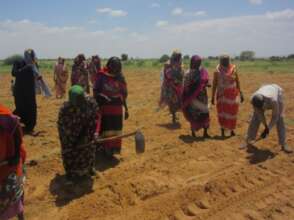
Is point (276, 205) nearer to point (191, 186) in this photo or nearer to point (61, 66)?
point (191, 186)

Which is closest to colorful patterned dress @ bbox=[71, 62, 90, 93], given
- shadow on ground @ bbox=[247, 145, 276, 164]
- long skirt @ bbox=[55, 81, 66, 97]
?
long skirt @ bbox=[55, 81, 66, 97]

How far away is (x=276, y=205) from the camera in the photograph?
16.5ft

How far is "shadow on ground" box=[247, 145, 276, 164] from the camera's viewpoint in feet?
22.1

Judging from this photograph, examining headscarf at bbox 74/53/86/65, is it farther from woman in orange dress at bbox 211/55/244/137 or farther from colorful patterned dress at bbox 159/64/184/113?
woman in orange dress at bbox 211/55/244/137

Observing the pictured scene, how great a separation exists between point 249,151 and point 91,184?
10.1ft

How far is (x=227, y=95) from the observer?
8.02 metres

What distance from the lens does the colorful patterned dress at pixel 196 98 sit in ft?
26.2

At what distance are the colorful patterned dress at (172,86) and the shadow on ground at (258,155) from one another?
2.50 m

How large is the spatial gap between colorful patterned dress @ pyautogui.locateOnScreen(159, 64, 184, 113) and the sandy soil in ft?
4.63

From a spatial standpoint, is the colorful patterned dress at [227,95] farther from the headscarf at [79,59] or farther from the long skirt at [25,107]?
the headscarf at [79,59]

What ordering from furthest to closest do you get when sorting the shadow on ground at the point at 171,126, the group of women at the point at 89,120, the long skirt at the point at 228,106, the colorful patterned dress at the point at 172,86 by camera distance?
the shadow on ground at the point at 171,126
the colorful patterned dress at the point at 172,86
the long skirt at the point at 228,106
the group of women at the point at 89,120

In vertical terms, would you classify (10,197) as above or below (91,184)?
above

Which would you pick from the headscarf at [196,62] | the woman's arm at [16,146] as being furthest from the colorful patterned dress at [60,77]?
the woman's arm at [16,146]

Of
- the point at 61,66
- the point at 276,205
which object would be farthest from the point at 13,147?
the point at 61,66
